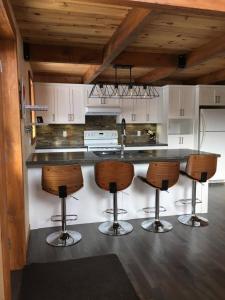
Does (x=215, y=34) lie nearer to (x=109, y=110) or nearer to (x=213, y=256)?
(x=213, y=256)

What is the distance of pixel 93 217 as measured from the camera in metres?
3.69

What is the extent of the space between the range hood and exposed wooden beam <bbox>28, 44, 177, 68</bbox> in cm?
175

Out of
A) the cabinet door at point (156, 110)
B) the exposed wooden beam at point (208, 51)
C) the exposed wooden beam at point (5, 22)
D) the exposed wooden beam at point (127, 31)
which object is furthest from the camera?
the cabinet door at point (156, 110)

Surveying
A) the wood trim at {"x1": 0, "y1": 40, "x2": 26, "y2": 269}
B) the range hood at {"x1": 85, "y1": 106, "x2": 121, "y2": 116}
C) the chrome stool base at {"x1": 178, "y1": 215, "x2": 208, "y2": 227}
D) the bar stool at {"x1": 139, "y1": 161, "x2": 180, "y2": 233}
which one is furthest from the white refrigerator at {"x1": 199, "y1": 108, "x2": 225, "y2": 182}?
the wood trim at {"x1": 0, "y1": 40, "x2": 26, "y2": 269}

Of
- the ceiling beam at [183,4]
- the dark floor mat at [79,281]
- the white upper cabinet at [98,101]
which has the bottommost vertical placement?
the dark floor mat at [79,281]

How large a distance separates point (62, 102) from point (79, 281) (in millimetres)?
4005

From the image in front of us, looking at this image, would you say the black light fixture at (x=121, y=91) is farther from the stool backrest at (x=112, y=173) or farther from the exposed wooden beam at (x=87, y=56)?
the stool backrest at (x=112, y=173)

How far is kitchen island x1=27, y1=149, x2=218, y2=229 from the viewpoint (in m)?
3.40

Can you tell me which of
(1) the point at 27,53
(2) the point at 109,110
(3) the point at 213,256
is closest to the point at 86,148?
(2) the point at 109,110

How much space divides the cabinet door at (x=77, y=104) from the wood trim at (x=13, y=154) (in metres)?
3.25

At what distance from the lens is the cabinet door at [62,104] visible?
5574 millimetres

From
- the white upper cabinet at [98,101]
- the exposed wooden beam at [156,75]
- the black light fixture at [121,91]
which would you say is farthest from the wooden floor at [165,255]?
the black light fixture at [121,91]

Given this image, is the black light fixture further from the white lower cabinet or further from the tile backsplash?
the white lower cabinet

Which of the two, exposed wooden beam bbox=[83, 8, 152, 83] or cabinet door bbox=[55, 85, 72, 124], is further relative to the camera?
cabinet door bbox=[55, 85, 72, 124]
